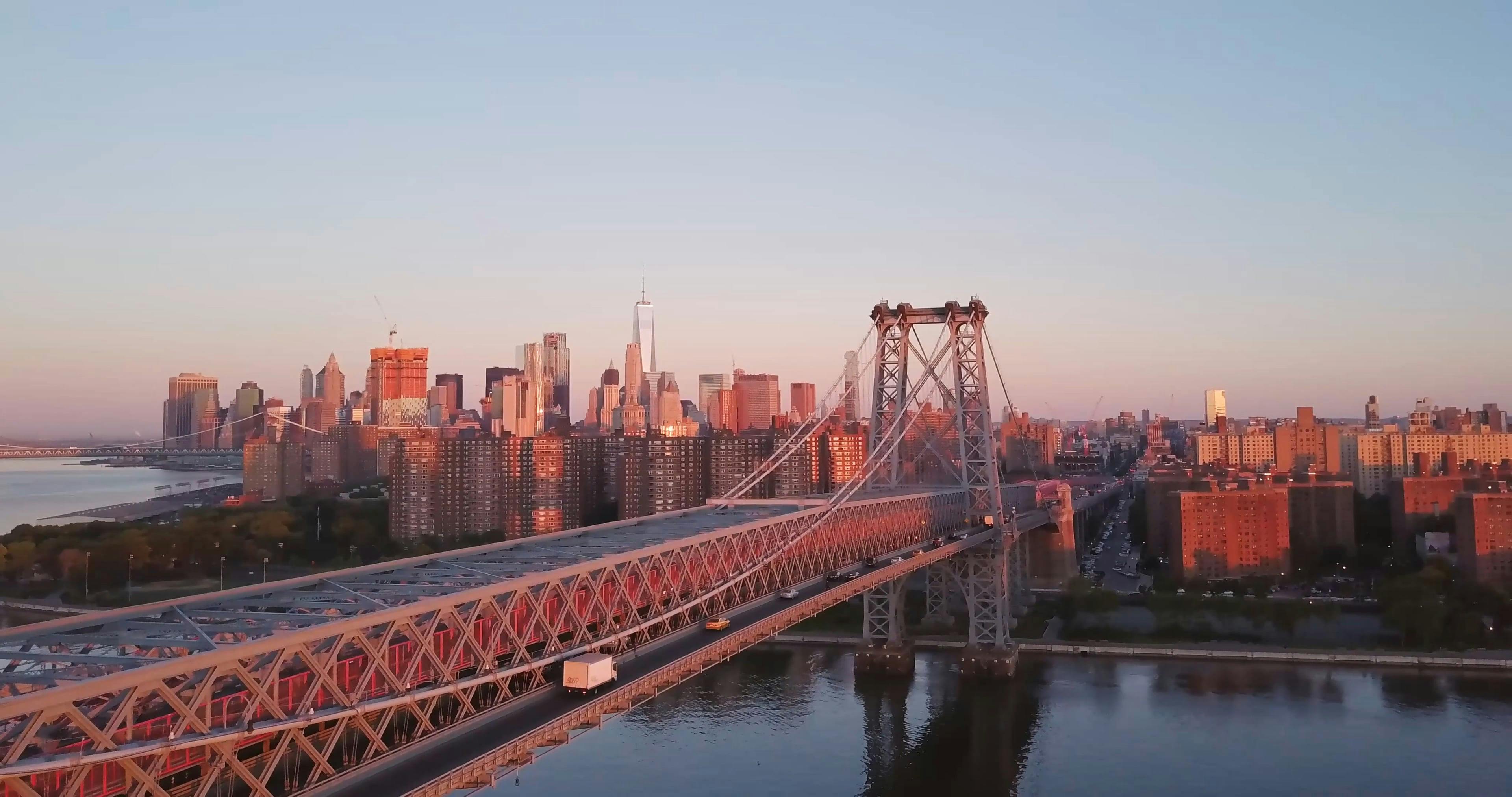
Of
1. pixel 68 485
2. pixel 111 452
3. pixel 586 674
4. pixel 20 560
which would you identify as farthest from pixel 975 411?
pixel 68 485

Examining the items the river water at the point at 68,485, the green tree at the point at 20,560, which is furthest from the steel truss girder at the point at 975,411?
the river water at the point at 68,485

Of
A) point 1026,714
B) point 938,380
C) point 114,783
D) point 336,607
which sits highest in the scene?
point 938,380

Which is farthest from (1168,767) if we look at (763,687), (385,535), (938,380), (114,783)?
(385,535)

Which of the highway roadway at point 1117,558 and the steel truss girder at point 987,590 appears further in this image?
the highway roadway at point 1117,558

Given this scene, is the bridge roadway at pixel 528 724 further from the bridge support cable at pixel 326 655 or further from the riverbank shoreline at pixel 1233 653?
the riverbank shoreline at pixel 1233 653

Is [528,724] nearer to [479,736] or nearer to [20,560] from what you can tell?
[479,736]

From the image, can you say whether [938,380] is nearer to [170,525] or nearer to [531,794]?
[531,794]
